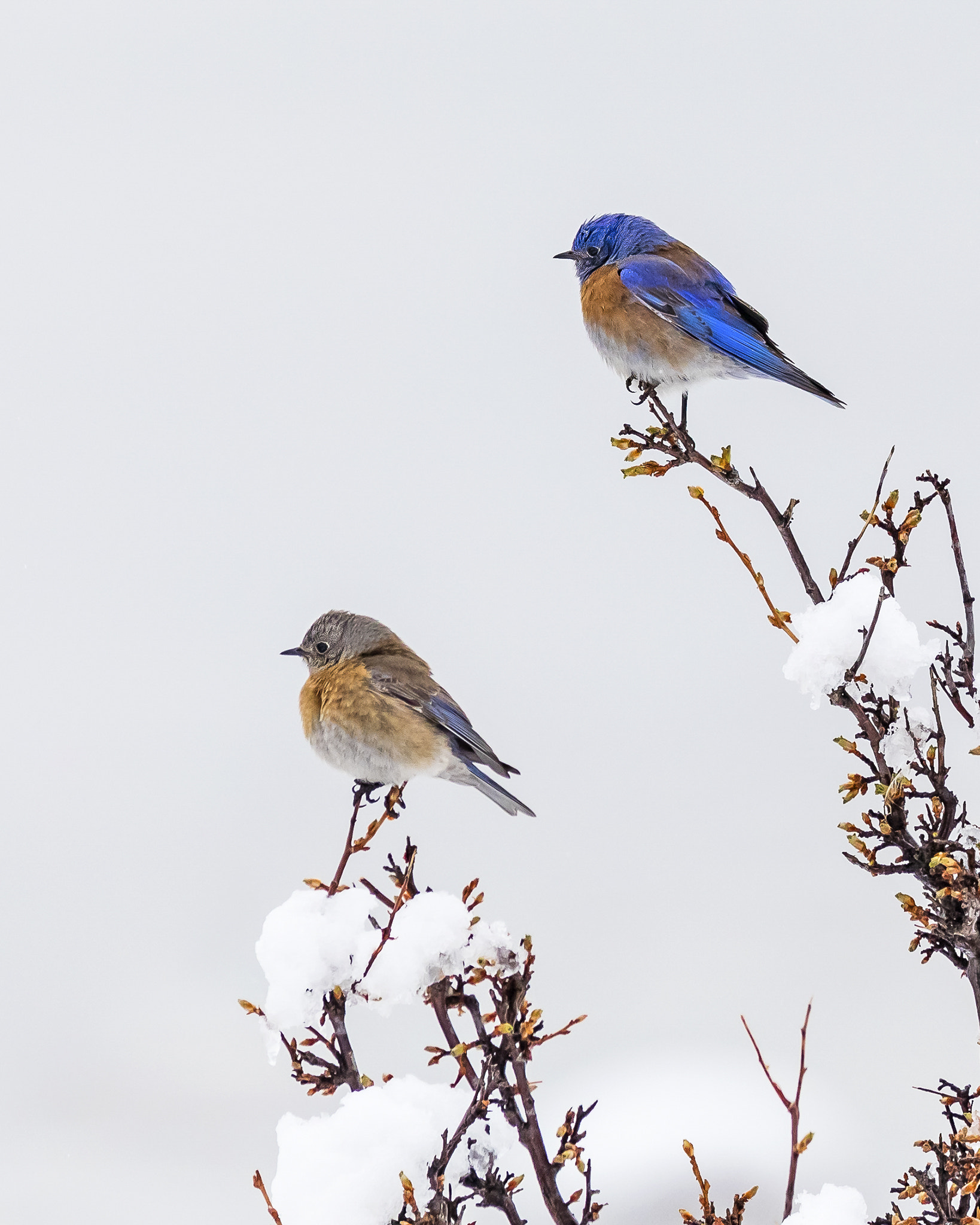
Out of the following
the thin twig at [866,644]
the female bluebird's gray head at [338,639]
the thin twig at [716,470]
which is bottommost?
the thin twig at [866,644]

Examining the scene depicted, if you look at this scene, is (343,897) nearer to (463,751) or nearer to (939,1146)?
(939,1146)

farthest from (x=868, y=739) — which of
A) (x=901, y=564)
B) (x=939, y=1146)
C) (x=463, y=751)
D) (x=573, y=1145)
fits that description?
(x=463, y=751)

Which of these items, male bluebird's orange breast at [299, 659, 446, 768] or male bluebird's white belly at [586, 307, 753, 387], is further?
male bluebird's white belly at [586, 307, 753, 387]

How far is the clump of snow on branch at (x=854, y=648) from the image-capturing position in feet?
4.24

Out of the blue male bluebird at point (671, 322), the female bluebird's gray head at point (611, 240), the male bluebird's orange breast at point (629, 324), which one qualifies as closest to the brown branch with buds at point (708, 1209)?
the blue male bluebird at point (671, 322)

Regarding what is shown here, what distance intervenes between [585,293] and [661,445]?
983mm

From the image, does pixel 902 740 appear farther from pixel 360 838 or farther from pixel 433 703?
pixel 433 703

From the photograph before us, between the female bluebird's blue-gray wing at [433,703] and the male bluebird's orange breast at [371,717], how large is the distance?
2cm

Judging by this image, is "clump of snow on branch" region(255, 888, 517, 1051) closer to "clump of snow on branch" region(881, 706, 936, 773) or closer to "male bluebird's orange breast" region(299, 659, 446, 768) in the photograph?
"clump of snow on branch" region(881, 706, 936, 773)

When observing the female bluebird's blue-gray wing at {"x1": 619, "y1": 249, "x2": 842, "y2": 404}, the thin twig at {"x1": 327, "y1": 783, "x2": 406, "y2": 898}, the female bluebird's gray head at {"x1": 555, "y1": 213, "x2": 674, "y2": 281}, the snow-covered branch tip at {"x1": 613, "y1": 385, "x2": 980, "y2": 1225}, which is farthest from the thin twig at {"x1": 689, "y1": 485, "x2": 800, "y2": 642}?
the female bluebird's gray head at {"x1": 555, "y1": 213, "x2": 674, "y2": 281}

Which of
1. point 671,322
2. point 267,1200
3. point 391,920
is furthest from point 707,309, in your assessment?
point 267,1200

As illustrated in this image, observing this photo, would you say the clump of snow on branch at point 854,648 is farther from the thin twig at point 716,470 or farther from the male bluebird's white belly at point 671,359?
the male bluebird's white belly at point 671,359

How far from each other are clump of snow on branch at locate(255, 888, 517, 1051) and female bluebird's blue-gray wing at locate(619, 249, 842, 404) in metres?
1.32

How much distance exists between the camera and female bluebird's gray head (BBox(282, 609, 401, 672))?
7.88 ft
